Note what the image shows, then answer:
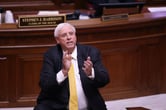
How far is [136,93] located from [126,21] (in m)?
0.81

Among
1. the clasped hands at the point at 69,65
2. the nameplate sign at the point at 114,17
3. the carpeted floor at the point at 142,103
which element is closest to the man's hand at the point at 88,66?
the clasped hands at the point at 69,65

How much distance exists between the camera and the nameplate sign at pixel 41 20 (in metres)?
3.79

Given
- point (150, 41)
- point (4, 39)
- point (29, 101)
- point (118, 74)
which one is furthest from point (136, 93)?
point (4, 39)

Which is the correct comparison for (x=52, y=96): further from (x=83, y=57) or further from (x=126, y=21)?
(x=126, y=21)

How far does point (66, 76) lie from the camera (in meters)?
2.76

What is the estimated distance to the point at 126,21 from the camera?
13.5ft

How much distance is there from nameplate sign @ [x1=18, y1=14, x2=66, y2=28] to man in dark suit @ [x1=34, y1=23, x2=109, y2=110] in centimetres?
96

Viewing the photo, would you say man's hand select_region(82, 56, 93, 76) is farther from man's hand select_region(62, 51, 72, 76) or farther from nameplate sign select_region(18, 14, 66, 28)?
nameplate sign select_region(18, 14, 66, 28)

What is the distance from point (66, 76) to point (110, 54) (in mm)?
1482

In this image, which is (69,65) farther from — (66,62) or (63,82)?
(63,82)

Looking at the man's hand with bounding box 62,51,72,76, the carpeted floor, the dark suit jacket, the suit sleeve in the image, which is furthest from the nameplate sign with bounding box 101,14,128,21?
the man's hand with bounding box 62,51,72,76

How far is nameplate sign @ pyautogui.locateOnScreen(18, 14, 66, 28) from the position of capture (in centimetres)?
379

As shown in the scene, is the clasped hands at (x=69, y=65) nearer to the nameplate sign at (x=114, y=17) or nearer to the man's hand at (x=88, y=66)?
the man's hand at (x=88, y=66)

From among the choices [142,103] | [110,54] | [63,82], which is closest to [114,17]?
[110,54]
